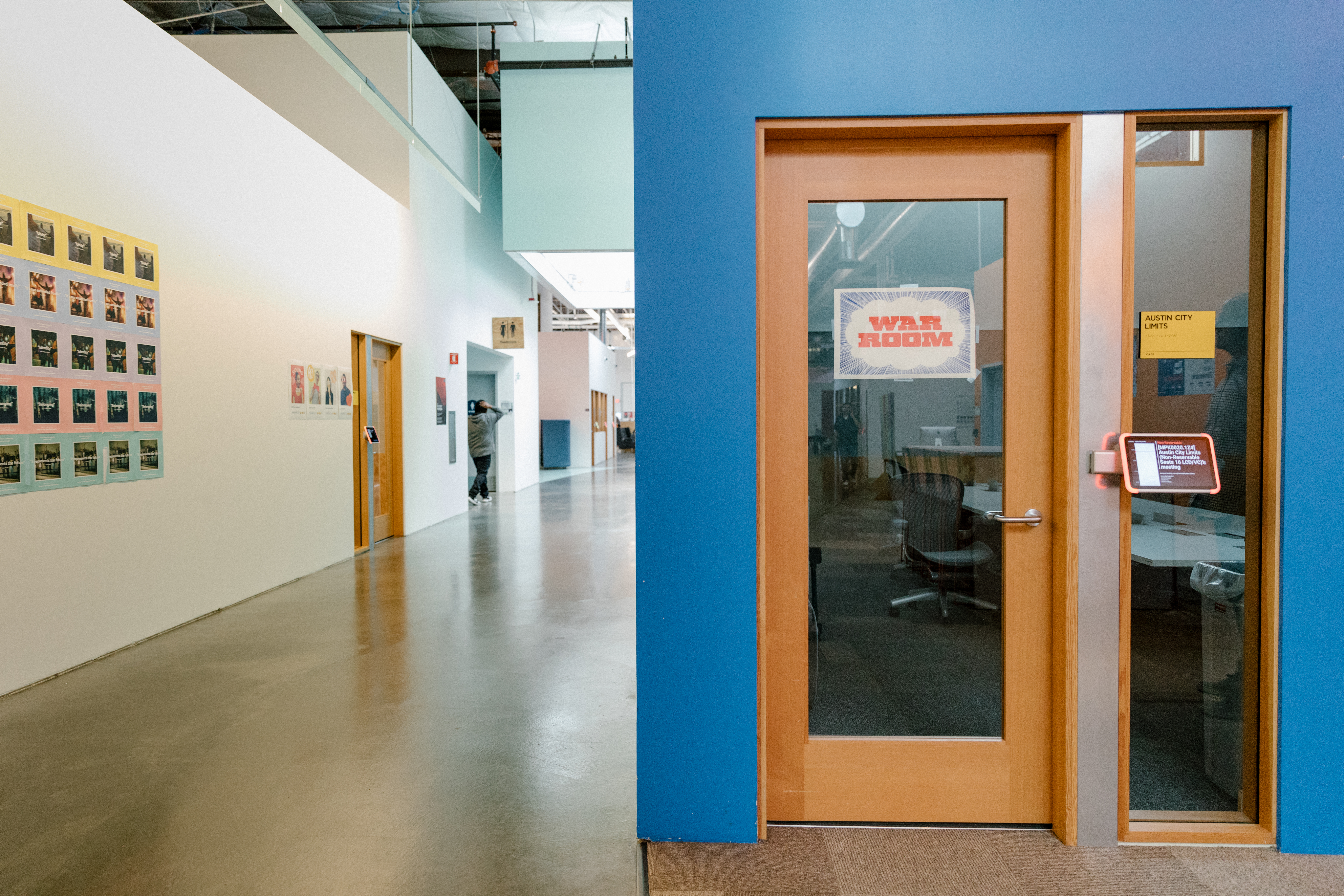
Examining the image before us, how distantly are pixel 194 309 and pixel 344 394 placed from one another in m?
2.04

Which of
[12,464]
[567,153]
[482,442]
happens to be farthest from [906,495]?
[482,442]

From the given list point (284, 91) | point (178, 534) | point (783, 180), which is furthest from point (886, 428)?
point (284, 91)

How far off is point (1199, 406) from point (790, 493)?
129 cm

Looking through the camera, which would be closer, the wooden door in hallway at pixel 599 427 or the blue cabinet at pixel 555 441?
the blue cabinet at pixel 555 441

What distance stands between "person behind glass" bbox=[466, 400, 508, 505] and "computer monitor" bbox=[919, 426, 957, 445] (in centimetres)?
898

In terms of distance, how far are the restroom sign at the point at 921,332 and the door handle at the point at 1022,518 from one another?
449 millimetres

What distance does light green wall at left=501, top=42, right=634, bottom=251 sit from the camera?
836 cm

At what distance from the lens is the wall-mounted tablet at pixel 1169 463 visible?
209 centimetres

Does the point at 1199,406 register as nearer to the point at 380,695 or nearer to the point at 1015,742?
the point at 1015,742

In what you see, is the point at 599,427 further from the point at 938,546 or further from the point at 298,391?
the point at 938,546

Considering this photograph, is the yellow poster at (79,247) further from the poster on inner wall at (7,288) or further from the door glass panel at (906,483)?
the door glass panel at (906,483)

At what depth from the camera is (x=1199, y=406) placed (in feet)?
7.17

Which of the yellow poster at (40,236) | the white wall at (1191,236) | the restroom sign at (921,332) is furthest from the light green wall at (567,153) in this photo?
the white wall at (1191,236)

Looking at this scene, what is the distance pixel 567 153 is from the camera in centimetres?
849
